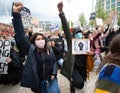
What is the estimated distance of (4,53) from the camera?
6.03 metres

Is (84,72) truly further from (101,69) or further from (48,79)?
(101,69)

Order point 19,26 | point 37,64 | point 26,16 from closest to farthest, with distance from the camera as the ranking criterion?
point 19,26 → point 37,64 → point 26,16

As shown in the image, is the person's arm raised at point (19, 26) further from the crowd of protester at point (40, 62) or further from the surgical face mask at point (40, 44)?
the surgical face mask at point (40, 44)

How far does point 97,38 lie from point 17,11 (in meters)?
4.30

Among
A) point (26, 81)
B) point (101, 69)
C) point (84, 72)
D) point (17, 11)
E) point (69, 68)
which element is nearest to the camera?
point (101, 69)

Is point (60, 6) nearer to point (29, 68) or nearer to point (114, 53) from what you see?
point (29, 68)

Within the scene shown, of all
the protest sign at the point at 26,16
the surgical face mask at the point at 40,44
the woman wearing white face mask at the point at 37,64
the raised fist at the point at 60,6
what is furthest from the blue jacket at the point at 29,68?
the protest sign at the point at 26,16

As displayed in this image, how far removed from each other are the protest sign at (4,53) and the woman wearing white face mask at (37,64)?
29.8 inches

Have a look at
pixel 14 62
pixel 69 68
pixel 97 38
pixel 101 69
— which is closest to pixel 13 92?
pixel 14 62

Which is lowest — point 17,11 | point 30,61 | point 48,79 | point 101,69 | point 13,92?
point 13,92

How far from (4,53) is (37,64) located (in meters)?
1.04

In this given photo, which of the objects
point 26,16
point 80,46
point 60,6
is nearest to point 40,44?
point 60,6

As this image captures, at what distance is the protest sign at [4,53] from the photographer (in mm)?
5948

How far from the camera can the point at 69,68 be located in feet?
19.7
